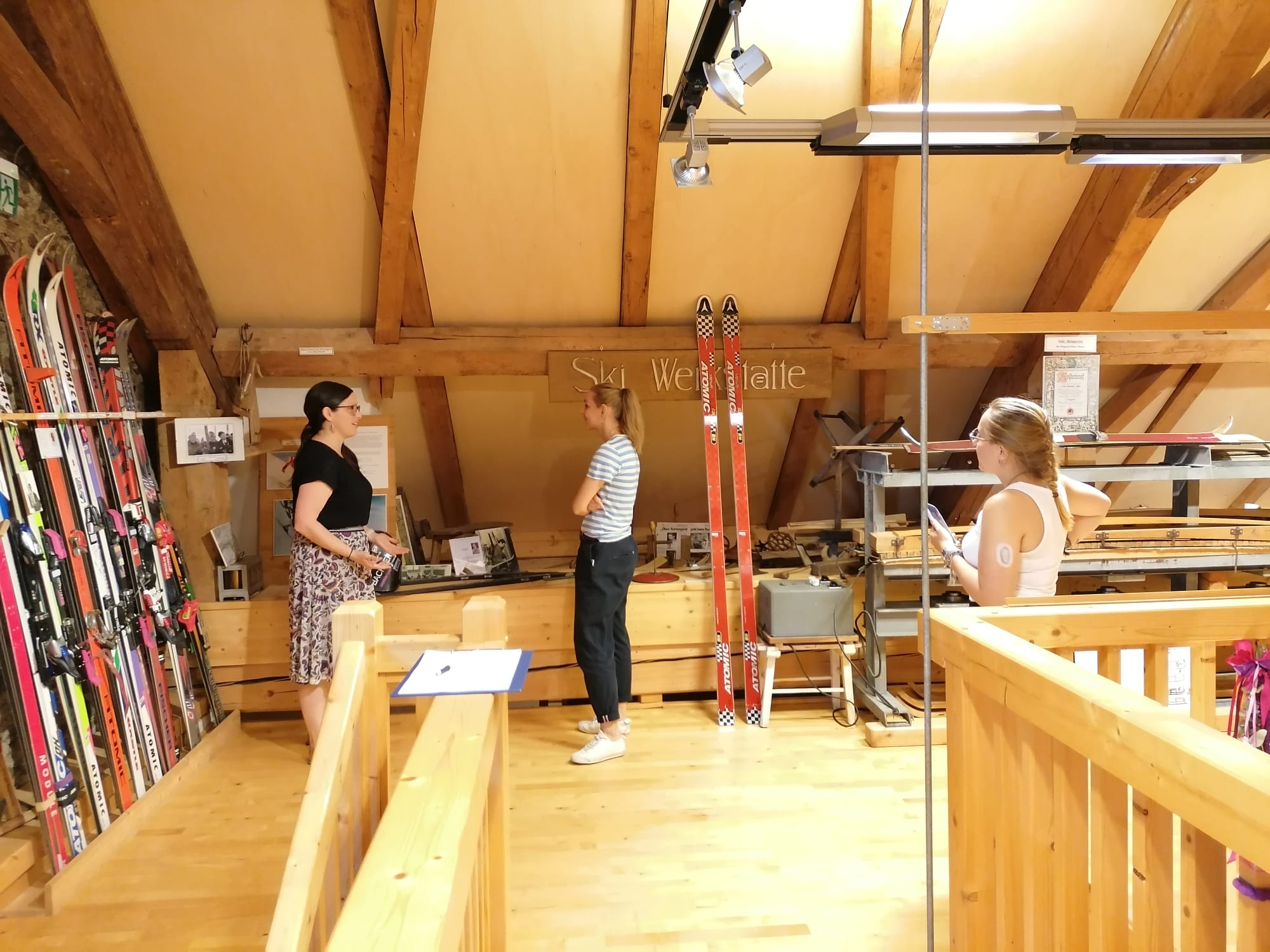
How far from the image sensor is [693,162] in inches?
103

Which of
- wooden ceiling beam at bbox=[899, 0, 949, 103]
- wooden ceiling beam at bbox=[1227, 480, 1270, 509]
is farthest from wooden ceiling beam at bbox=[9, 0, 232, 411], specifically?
wooden ceiling beam at bbox=[1227, 480, 1270, 509]

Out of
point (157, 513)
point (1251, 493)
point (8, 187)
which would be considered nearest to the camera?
point (8, 187)

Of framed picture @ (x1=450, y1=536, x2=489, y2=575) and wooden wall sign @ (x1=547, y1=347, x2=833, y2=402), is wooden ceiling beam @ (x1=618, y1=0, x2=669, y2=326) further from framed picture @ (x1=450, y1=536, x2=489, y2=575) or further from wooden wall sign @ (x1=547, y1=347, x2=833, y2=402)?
framed picture @ (x1=450, y1=536, x2=489, y2=575)

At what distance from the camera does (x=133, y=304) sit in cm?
340

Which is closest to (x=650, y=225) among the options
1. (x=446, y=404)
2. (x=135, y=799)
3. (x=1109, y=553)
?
(x=446, y=404)

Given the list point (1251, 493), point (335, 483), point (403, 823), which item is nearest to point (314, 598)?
point (335, 483)

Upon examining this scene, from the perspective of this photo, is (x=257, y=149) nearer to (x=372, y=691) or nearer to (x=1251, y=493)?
(x=372, y=691)

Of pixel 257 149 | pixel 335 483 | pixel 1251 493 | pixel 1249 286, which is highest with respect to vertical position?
pixel 257 149

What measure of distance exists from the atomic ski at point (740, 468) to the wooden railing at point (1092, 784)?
2.22 m

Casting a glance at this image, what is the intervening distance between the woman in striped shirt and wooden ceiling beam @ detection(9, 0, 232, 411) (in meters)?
1.84

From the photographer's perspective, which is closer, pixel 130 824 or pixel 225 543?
pixel 130 824

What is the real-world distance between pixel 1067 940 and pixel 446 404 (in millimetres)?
3562

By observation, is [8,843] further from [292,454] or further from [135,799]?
[292,454]

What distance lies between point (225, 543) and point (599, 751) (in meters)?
2.03
